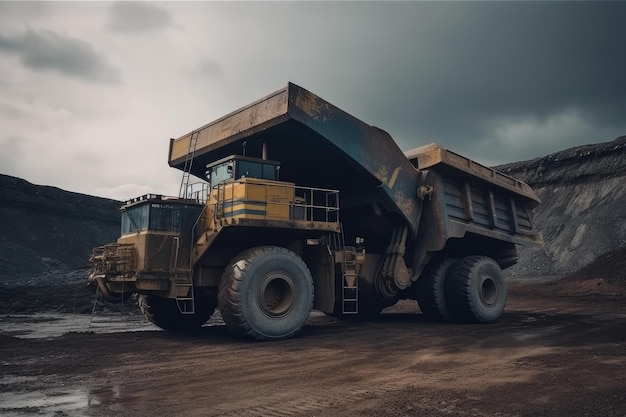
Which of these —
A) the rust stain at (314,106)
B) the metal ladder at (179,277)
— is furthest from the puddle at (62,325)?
the rust stain at (314,106)

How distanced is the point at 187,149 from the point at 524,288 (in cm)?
1524

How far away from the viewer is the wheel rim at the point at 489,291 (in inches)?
433

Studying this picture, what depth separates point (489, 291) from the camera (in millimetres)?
11203

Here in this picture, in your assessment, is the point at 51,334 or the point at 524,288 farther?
the point at 524,288

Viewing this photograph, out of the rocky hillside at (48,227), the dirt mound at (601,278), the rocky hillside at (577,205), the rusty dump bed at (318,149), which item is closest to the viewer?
the rusty dump bed at (318,149)

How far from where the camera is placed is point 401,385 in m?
4.76

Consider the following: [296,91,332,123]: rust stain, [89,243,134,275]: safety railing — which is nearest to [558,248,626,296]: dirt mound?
[296,91,332,123]: rust stain

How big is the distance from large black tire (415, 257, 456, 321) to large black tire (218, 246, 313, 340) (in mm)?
3488

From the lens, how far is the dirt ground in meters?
4.04

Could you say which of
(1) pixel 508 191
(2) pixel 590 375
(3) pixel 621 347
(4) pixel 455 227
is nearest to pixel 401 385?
(2) pixel 590 375

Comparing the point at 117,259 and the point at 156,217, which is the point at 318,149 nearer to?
the point at 156,217

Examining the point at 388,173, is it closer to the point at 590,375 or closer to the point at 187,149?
the point at 187,149

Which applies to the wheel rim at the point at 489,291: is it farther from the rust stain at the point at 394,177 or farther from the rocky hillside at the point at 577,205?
the rocky hillside at the point at 577,205

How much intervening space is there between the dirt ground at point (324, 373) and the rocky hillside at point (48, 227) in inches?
778
